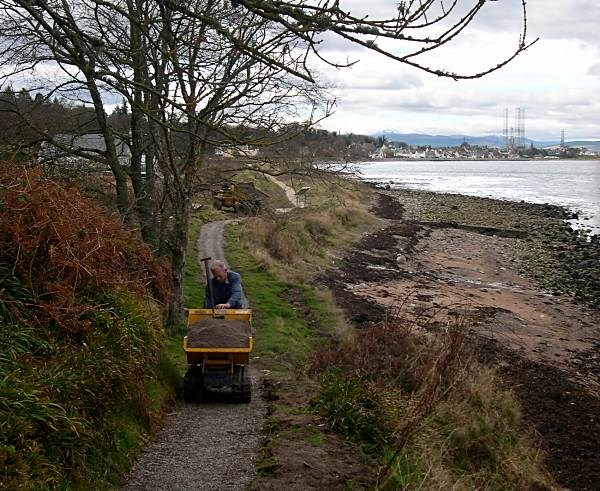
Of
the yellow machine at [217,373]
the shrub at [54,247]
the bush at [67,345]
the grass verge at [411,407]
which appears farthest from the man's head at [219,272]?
the grass verge at [411,407]

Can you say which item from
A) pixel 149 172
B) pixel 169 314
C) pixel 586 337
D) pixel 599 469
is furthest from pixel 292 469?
pixel 586 337

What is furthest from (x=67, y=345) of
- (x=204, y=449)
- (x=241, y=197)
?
(x=241, y=197)

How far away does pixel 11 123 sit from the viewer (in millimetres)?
14609

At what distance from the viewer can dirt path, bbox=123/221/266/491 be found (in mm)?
7055

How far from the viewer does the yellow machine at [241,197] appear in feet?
56.4

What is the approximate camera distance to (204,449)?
8.09m

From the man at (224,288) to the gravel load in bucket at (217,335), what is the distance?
2.56 ft

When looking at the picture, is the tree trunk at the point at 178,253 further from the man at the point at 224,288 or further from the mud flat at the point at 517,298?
the mud flat at the point at 517,298

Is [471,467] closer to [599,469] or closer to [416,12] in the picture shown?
[599,469]

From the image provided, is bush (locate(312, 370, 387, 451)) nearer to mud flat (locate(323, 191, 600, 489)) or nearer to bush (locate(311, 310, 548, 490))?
bush (locate(311, 310, 548, 490))

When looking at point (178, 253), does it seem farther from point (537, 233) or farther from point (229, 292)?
point (537, 233)

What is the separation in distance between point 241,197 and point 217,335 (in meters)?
7.93

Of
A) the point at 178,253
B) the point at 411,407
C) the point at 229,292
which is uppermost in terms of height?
the point at 178,253

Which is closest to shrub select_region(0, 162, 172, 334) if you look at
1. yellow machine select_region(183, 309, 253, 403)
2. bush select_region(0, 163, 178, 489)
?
bush select_region(0, 163, 178, 489)
